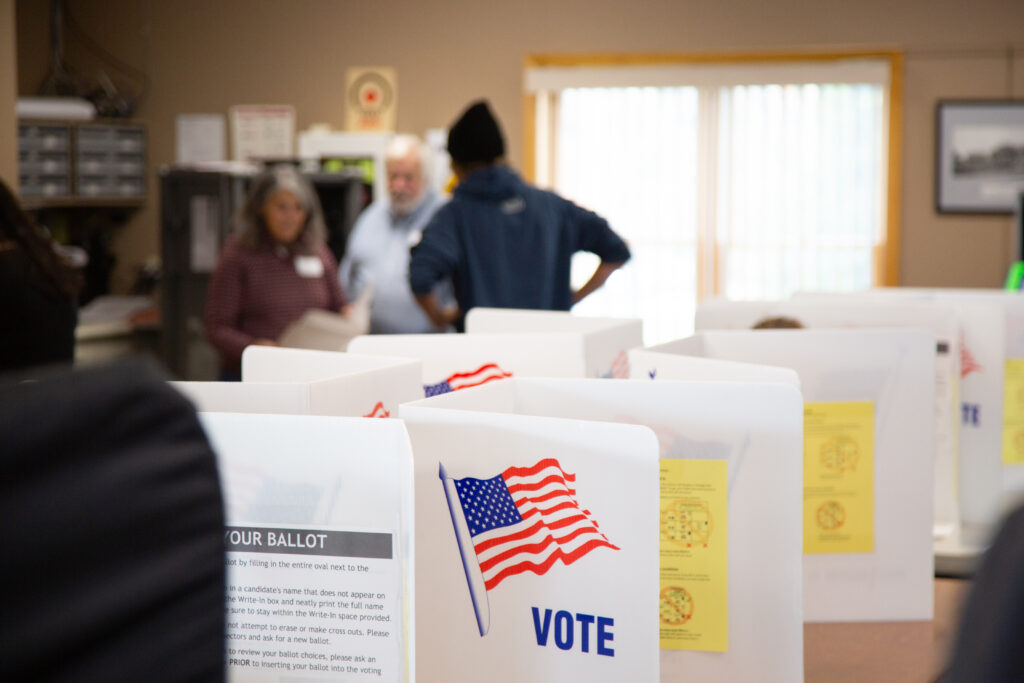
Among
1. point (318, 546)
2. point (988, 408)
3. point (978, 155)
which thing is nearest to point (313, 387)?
point (318, 546)

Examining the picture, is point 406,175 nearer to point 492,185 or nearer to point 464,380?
point 492,185

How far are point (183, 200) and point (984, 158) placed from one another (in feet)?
14.2

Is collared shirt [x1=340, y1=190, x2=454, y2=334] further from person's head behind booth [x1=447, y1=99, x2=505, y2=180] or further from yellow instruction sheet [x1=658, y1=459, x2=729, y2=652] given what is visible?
yellow instruction sheet [x1=658, y1=459, x2=729, y2=652]

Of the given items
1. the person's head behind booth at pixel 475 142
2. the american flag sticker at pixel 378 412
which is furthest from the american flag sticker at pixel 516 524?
the person's head behind booth at pixel 475 142

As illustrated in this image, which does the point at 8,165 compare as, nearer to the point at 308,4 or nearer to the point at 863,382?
the point at 863,382

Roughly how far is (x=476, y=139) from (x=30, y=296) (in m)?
1.25

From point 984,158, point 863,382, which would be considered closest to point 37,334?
point 863,382

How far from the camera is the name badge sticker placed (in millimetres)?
3695

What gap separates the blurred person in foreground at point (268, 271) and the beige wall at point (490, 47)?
279cm

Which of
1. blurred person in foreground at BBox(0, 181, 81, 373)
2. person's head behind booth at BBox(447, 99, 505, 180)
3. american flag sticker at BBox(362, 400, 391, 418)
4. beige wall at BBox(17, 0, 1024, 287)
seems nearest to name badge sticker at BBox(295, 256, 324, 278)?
person's head behind booth at BBox(447, 99, 505, 180)

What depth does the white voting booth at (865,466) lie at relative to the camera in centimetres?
154

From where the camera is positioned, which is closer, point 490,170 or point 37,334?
point 37,334

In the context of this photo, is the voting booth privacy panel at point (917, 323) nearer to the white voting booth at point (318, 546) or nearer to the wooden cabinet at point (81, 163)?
the white voting booth at point (318, 546)

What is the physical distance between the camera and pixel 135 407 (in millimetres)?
357
